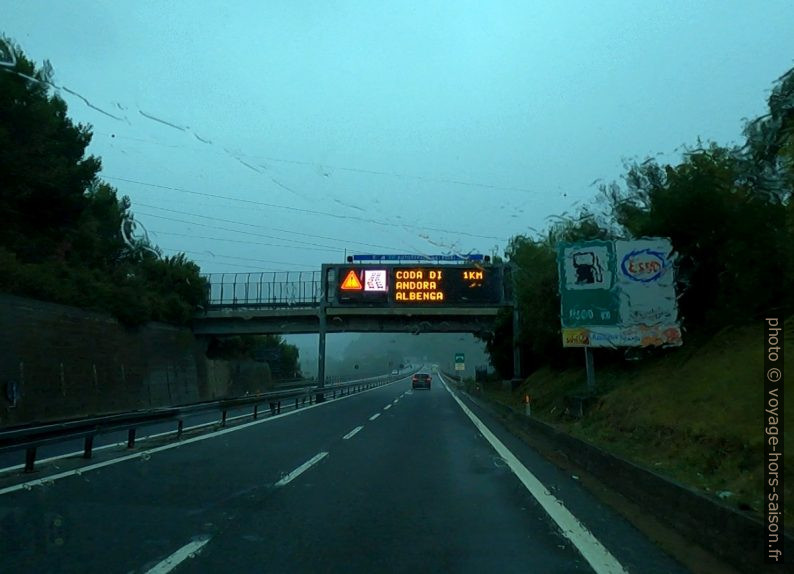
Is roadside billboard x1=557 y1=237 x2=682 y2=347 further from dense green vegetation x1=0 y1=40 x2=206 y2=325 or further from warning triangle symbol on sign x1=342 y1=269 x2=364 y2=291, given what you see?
warning triangle symbol on sign x1=342 y1=269 x2=364 y2=291

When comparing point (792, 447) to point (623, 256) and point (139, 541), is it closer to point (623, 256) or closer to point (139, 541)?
point (139, 541)

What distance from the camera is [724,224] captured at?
20.0 m

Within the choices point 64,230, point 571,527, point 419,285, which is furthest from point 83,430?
point 64,230

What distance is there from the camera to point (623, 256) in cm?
1977

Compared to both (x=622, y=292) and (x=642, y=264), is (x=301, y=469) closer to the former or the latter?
(x=622, y=292)

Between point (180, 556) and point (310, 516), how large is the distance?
7.30 feet

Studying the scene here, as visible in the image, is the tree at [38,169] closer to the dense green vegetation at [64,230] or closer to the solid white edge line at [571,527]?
the dense green vegetation at [64,230]

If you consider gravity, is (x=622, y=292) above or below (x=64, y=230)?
below

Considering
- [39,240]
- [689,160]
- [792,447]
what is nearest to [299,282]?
[39,240]

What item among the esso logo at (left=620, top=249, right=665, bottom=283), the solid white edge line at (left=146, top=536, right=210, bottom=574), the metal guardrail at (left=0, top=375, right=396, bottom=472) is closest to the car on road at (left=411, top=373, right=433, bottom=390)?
the metal guardrail at (left=0, top=375, right=396, bottom=472)

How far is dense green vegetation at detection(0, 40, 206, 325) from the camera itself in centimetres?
3017

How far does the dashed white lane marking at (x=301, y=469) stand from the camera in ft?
36.7

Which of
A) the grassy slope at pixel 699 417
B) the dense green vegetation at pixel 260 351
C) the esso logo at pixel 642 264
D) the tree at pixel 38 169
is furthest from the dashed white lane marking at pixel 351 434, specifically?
the dense green vegetation at pixel 260 351

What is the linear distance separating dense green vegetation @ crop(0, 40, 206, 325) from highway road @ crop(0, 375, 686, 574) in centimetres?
1754
